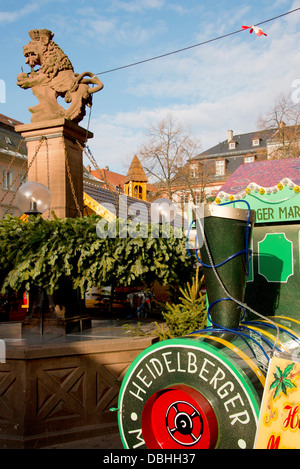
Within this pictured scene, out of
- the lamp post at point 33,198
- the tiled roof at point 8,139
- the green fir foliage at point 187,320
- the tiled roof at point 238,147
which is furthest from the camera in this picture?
the tiled roof at point 238,147

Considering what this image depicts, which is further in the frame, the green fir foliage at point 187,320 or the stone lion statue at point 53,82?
the stone lion statue at point 53,82

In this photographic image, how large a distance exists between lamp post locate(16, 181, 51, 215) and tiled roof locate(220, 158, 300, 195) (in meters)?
2.36

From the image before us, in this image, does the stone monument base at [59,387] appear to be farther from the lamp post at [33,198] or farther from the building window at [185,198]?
the building window at [185,198]

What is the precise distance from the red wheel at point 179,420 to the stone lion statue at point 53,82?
4724 millimetres

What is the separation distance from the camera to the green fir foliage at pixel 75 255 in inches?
202

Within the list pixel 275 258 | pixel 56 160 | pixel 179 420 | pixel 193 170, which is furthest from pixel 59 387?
pixel 193 170

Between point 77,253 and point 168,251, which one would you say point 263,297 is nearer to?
point 168,251

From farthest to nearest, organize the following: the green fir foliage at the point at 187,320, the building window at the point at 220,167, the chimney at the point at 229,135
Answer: the chimney at the point at 229,135, the building window at the point at 220,167, the green fir foliage at the point at 187,320

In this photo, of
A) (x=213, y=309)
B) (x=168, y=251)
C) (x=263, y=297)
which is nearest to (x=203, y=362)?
(x=213, y=309)

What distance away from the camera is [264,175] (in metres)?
4.74

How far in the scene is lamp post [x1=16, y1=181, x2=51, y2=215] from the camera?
5512 millimetres

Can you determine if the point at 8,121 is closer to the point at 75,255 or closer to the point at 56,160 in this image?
A: the point at 56,160

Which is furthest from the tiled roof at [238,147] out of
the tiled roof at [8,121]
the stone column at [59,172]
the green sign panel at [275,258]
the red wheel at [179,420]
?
the red wheel at [179,420]

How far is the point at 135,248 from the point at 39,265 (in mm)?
1164
